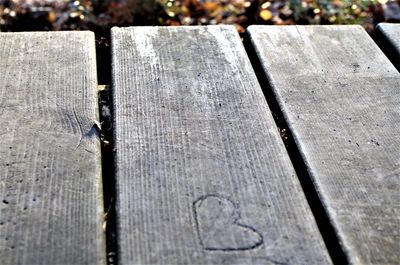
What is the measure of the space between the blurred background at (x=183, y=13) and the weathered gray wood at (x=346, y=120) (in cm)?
93

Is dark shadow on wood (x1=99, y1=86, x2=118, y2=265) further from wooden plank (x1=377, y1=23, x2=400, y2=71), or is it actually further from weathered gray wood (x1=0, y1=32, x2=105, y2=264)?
wooden plank (x1=377, y1=23, x2=400, y2=71)

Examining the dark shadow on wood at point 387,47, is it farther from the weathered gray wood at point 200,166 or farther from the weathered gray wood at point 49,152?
the weathered gray wood at point 49,152

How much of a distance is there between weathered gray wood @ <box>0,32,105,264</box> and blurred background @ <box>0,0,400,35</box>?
98cm

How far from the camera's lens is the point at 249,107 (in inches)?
55.0

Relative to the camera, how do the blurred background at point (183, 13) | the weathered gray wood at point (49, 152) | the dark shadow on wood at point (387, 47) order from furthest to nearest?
the blurred background at point (183, 13) < the dark shadow on wood at point (387, 47) < the weathered gray wood at point (49, 152)

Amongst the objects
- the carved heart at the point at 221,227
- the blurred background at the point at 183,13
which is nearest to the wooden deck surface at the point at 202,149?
the carved heart at the point at 221,227

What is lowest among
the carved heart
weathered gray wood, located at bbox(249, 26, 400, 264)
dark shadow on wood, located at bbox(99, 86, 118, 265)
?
dark shadow on wood, located at bbox(99, 86, 118, 265)

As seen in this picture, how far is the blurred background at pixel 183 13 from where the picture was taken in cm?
262

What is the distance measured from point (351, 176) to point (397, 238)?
0.55ft

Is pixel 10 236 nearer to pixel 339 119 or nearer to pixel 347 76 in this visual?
pixel 339 119

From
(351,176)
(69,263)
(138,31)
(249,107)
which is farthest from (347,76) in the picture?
(69,263)

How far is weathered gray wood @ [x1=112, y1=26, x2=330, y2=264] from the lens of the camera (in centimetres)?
104

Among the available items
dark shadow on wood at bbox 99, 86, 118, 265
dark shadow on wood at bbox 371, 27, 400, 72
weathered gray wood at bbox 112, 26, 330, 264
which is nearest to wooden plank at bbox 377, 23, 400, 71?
dark shadow on wood at bbox 371, 27, 400, 72

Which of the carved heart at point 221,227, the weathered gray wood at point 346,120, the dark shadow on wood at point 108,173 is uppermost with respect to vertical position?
the carved heart at point 221,227
